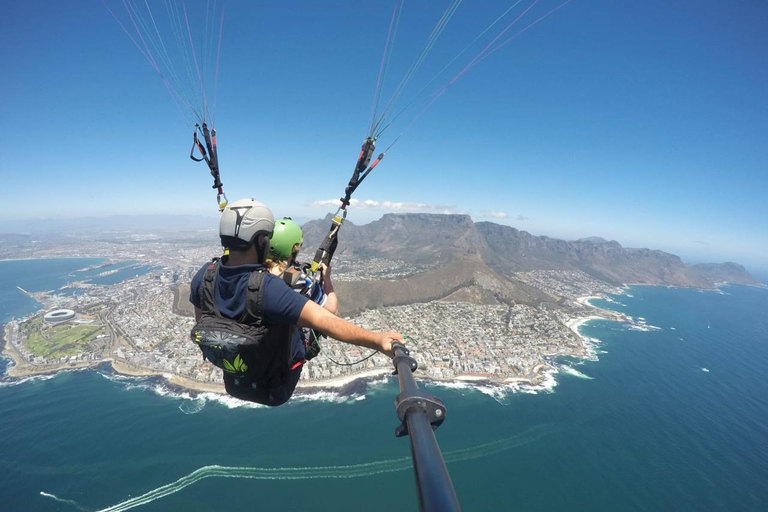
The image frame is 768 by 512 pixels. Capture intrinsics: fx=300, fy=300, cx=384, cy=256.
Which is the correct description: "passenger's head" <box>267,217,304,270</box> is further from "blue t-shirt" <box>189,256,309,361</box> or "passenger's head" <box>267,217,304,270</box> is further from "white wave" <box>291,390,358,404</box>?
"white wave" <box>291,390,358,404</box>

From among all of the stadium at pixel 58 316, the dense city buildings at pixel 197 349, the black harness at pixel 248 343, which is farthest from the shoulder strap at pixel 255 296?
the stadium at pixel 58 316

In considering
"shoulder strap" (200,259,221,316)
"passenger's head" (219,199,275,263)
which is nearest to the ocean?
"shoulder strap" (200,259,221,316)

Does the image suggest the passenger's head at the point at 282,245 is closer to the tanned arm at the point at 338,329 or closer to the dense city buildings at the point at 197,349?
the tanned arm at the point at 338,329

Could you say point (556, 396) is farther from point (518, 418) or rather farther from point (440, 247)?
point (440, 247)

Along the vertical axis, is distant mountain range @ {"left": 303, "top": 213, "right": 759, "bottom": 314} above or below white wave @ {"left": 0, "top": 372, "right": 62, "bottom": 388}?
above

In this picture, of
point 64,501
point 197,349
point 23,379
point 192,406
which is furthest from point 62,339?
point 64,501

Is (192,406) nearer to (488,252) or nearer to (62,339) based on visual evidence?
(62,339)

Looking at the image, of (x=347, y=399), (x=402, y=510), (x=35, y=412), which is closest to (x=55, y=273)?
(x=35, y=412)
